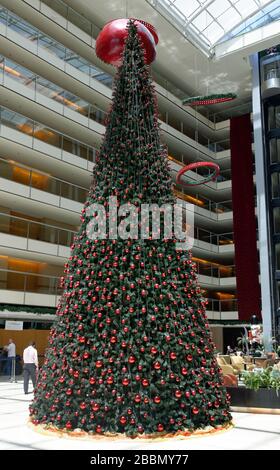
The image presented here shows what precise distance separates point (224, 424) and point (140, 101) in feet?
18.5

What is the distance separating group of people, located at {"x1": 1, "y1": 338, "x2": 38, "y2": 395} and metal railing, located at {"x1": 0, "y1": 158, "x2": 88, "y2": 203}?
1006 cm

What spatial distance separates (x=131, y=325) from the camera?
7.32 metres

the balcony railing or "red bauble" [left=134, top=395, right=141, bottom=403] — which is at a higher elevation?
the balcony railing

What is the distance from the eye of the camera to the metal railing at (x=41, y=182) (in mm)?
27797

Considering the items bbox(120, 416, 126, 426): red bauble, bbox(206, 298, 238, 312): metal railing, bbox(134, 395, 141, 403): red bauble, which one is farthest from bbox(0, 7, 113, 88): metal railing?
bbox(120, 416, 126, 426): red bauble

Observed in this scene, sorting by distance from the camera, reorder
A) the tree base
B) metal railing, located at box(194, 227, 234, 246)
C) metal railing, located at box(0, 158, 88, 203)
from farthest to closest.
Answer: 1. metal railing, located at box(194, 227, 234, 246)
2. metal railing, located at box(0, 158, 88, 203)
3. the tree base

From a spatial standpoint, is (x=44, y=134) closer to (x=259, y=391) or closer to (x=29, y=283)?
(x=29, y=283)

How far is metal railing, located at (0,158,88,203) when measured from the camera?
91.2 ft

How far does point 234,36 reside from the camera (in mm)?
33281

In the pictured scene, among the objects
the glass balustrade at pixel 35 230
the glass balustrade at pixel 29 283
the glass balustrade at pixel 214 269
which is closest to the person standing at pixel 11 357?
the glass balustrade at pixel 29 283

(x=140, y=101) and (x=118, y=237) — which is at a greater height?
(x=140, y=101)

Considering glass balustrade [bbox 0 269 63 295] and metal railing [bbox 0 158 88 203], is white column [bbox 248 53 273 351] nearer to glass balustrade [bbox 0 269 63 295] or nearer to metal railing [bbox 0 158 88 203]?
metal railing [bbox 0 158 88 203]
